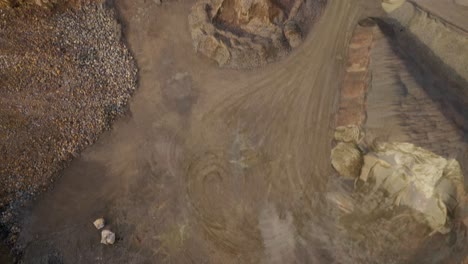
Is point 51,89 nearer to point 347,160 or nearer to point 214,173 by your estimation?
point 214,173

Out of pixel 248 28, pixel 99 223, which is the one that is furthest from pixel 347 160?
pixel 99 223

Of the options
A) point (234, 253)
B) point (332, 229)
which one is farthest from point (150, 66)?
point (332, 229)

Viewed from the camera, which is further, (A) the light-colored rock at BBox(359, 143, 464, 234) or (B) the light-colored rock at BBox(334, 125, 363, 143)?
(B) the light-colored rock at BBox(334, 125, 363, 143)

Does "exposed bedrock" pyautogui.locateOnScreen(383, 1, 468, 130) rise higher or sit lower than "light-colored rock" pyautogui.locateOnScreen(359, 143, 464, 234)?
higher

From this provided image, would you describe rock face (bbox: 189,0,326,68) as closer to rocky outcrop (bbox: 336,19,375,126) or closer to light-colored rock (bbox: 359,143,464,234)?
rocky outcrop (bbox: 336,19,375,126)

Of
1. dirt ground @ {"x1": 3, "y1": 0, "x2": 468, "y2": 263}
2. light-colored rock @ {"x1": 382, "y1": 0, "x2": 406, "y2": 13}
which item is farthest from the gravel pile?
light-colored rock @ {"x1": 382, "y1": 0, "x2": 406, "y2": 13}
